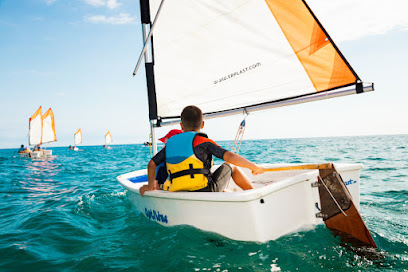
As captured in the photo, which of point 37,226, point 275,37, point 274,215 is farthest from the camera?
point 37,226

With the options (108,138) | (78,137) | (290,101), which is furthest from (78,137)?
(290,101)

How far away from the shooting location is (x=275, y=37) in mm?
3711

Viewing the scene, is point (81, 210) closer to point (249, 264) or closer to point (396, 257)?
point (249, 264)

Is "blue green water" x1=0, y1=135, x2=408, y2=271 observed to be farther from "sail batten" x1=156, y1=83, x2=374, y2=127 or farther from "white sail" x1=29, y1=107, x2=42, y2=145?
"white sail" x1=29, y1=107, x2=42, y2=145

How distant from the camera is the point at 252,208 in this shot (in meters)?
2.34

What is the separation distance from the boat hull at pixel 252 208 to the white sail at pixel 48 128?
40012mm

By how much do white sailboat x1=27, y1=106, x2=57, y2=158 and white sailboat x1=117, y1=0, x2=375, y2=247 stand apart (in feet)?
121

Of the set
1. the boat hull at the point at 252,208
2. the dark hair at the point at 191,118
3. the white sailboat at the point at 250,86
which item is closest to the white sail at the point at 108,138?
the white sailboat at the point at 250,86

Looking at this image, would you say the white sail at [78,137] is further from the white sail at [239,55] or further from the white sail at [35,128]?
the white sail at [239,55]

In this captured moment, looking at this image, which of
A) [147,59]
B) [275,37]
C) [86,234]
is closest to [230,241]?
[86,234]

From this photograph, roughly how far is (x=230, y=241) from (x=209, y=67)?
316 cm

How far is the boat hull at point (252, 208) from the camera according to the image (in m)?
2.37

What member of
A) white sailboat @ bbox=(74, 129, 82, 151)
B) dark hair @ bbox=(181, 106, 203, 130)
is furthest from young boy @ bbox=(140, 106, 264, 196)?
white sailboat @ bbox=(74, 129, 82, 151)

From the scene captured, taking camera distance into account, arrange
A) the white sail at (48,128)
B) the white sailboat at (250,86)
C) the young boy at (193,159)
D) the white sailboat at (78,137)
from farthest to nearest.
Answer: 1. the white sailboat at (78,137)
2. the white sail at (48,128)
3. the young boy at (193,159)
4. the white sailboat at (250,86)
